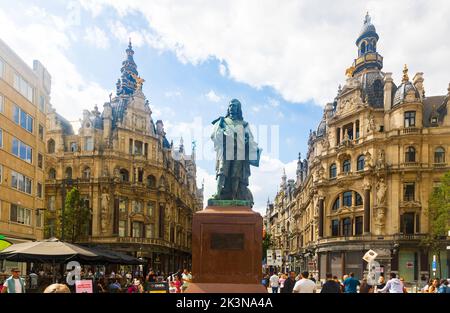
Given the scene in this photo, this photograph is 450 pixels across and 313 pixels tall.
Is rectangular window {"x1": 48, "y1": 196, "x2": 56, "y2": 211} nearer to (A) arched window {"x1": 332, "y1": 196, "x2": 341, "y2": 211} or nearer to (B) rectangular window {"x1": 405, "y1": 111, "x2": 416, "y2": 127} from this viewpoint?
(A) arched window {"x1": 332, "y1": 196, "x2": 341, "y2": 211}

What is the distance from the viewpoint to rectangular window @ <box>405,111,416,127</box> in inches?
2055

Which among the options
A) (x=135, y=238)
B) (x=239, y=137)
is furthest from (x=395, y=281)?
(x=135, y=238)

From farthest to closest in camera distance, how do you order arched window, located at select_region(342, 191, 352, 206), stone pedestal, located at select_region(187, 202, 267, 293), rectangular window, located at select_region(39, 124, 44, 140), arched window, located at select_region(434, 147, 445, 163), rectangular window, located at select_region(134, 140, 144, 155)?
rectangular window, located at select_region(134, 140, 144, 155), arched window, located at select_region(342, 191, 352, 206), arched window, located at select_region(434, 147, 445, 163), rectangular window, located at select_region(39, 124, 44, 140), stone pedestal, located at select_region(187, 202, 267, 293)

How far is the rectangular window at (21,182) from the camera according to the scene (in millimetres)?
35713

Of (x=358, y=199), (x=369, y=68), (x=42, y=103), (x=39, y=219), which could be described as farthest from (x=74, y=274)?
(x=369, y=68)

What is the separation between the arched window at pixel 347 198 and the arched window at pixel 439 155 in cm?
1081

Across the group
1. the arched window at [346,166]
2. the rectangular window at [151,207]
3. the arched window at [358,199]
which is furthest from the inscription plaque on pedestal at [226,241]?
the rectangular window at [151,207]

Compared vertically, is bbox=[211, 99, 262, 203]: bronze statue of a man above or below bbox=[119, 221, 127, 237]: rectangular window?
above

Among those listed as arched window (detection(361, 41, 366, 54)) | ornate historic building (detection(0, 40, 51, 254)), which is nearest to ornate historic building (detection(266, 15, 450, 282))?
arched window (detection(361, 41, 366, 54))

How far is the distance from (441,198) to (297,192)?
46290 mm

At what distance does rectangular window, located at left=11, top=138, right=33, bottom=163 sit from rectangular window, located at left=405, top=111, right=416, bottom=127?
4016 cm

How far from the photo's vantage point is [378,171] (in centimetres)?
5225

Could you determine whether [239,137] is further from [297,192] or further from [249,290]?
[297,192]

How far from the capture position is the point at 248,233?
1347 centimetres
